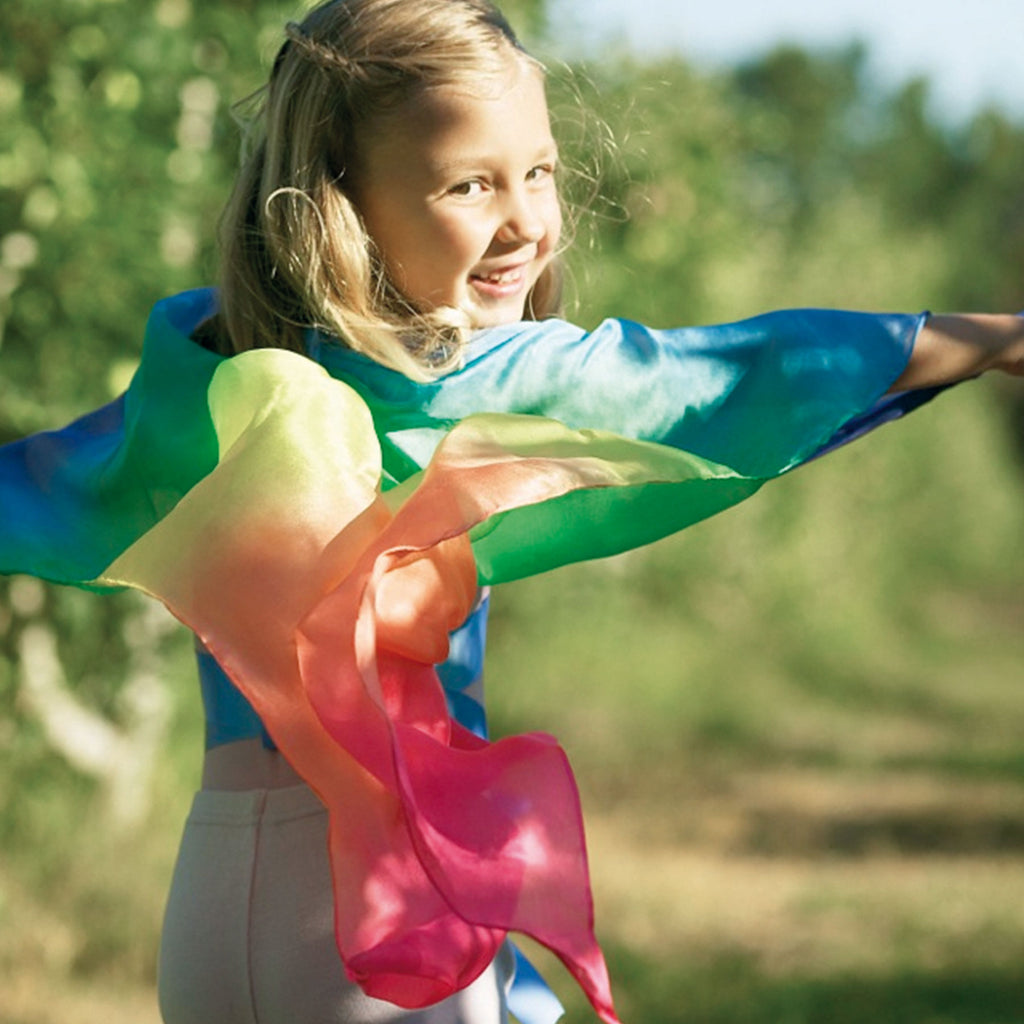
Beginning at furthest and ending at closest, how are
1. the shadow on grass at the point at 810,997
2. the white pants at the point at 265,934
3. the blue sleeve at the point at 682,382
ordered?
1. the shadow on grass at the point at 810,997
2. the blue sleeve at the point at 682,382
3. the white pants at the point at 265,934

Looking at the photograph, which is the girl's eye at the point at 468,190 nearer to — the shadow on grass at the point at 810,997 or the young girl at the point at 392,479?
the young girl at the point at 392,479

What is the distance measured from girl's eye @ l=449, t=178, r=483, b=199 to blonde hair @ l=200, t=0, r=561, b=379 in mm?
114

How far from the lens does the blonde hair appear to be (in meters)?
2.13

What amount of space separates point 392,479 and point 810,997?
3506 millimetres

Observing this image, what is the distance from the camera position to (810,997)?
5.20m

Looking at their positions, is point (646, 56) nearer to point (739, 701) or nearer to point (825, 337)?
point (739, 701)

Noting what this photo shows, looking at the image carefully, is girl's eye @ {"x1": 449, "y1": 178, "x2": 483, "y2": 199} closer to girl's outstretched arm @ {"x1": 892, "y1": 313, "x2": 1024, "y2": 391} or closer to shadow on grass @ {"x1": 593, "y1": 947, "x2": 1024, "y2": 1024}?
girl's outstretched arm @ {"x1": 892, "y1": 313, "x2": 1024, "y2": 391}

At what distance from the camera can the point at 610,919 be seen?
20.3 ft

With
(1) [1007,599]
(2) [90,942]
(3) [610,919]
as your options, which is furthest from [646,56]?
(1) [1007,599]

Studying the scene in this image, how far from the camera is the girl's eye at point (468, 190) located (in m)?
2.13

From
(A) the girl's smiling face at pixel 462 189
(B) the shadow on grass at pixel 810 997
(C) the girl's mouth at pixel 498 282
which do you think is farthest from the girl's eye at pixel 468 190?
(B) the shadow on grass at pixel 810 997

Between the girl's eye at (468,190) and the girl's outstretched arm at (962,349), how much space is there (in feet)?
1.75

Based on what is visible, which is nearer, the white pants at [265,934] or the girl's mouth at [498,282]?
the white pants at [265,934]

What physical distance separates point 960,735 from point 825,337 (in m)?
8.02
